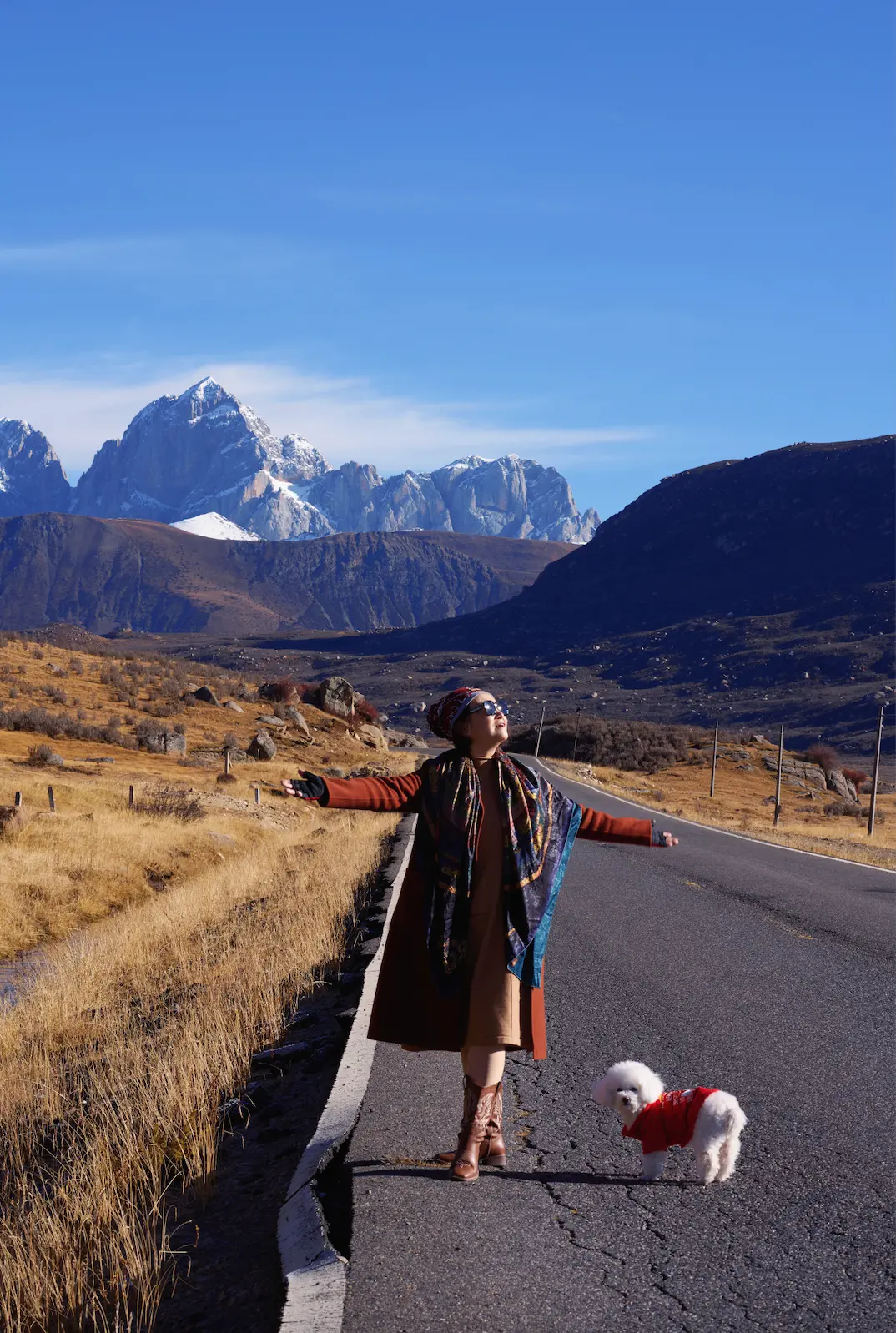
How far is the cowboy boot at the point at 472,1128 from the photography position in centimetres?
462

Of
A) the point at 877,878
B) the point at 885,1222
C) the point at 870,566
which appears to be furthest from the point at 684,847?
the point at 870,566

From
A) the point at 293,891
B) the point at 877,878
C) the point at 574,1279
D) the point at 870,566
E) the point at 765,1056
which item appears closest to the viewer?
the point at 574,1279

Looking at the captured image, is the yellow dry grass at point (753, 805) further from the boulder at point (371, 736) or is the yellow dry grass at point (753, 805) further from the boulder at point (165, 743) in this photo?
the boulder at point (165, 743)

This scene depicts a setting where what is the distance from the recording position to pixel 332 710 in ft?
202

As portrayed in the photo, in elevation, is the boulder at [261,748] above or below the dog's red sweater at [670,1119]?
below

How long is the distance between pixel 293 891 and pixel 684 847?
9.25 m

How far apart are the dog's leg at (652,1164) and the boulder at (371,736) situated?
53.4 metres

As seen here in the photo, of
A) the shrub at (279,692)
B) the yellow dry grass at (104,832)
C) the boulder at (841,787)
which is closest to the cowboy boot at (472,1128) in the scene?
the yellow dry grass at (104,832)

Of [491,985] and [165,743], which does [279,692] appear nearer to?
[165,743]

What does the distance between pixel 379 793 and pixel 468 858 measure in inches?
17.6

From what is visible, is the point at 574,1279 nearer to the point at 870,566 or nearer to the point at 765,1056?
the point at 765,1056

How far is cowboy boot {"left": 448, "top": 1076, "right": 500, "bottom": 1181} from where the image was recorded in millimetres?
4621

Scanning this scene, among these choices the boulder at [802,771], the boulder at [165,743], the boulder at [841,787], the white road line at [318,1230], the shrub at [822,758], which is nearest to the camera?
the white road line at [318,1230]

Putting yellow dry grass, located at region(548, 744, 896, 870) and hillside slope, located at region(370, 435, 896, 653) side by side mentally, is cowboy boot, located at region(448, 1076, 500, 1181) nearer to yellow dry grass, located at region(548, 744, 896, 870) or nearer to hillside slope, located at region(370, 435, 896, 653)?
yellow dry grass, located at region(548, 744, 896, 870)
